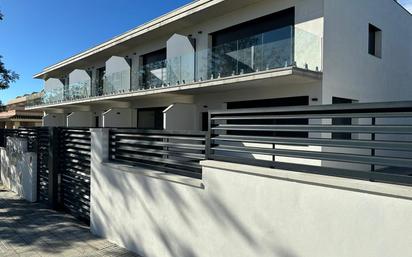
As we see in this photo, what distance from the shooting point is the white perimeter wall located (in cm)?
1119

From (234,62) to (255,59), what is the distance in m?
0.98

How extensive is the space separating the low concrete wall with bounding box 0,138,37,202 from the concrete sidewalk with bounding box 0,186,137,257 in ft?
3.37

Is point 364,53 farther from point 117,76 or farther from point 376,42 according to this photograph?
point 117,76

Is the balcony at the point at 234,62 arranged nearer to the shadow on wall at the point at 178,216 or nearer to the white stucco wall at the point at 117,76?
the white stucco wall at the point at 117,76

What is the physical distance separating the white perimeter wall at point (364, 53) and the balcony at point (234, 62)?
89cm

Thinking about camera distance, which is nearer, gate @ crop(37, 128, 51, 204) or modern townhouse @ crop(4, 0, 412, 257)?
modern townhouse @ crop(4, 0, 412, 257)

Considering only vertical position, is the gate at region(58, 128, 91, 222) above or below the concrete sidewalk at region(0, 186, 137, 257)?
above

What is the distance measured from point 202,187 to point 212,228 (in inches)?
19.8

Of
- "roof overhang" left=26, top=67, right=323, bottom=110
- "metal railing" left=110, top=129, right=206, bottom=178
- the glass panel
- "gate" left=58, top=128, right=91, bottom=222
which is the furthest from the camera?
the glass panel

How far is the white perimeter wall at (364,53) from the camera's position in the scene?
11195mm

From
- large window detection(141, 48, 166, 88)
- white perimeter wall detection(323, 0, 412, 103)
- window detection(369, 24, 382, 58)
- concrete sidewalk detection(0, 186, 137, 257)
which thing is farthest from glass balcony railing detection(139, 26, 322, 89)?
concrete sidewalk detection(0, 186, 137, 257)

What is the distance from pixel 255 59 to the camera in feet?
36.5

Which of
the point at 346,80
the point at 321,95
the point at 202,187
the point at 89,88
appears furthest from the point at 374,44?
the point at 89,88

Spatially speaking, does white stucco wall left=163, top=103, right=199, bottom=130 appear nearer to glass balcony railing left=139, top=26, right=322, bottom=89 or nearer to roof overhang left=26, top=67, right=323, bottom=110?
roof overhang left=26, top=67, right=323, bottom=110
